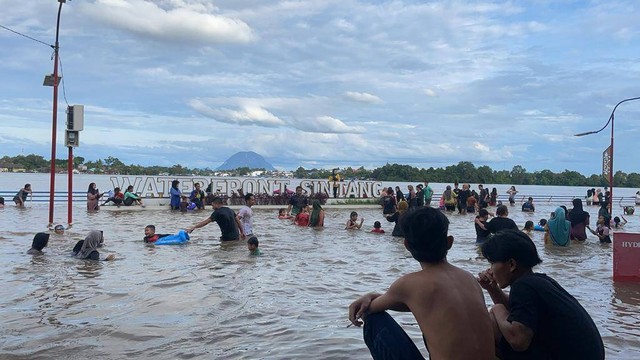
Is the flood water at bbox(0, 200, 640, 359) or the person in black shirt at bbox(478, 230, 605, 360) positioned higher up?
the person in black shirt at bbox(478, 230, 605, 360)

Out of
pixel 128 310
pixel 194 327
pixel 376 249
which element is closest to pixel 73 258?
pixel 128 310

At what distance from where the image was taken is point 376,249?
596 inches

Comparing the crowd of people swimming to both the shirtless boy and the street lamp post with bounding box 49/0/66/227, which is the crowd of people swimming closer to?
the shirtless boy

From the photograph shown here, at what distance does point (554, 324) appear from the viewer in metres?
3.14

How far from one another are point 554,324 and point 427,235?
85 centimetres

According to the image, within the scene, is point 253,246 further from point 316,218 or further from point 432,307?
point 432,307

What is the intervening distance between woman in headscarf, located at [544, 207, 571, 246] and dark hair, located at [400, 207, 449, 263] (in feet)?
43.4

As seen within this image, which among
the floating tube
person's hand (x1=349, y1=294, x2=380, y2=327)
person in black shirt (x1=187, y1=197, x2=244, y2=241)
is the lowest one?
the floating tube

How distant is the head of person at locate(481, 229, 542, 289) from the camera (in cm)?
344

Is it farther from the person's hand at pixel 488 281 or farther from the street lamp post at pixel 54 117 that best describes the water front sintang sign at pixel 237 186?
the person's hand at pixel 488 281

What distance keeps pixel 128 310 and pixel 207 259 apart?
4.71 m

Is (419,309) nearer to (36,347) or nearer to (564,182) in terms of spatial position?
(36,347)

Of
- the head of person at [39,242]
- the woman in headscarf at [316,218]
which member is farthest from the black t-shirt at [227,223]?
the woman in headscarf at [316,218]

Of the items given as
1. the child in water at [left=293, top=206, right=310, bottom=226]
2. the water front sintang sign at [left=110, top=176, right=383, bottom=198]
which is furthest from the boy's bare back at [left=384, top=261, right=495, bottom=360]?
the water front sintang sign at [left=110, top=176, right=383, bottom=198]
